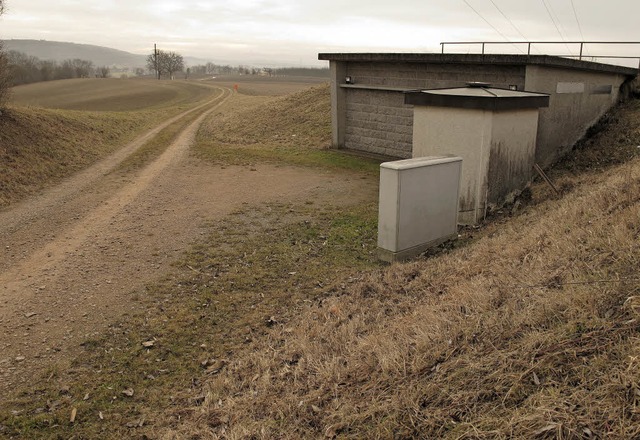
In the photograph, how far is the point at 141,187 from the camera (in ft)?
43.8

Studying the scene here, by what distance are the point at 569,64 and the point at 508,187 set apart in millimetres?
4918

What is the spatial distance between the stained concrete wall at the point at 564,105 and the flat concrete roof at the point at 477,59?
7.6 inches

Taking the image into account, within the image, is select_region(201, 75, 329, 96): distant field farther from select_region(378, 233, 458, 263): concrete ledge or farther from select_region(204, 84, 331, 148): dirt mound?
select_region(378, 233, 458, 263): concrete ledge

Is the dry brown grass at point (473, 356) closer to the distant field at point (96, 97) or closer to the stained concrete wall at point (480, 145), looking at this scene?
the stained concrete wall at point (480, 145)

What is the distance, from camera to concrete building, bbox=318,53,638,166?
502 inches

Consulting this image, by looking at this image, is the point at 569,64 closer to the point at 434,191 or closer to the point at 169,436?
the point at 434,191

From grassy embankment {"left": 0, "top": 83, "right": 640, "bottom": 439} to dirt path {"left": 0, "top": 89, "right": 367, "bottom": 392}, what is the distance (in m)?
0.47

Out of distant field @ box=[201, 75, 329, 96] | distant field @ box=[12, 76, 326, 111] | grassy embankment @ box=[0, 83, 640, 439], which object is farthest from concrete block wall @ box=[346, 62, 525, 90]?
distant field @ box=[12, 76, 326, 111]

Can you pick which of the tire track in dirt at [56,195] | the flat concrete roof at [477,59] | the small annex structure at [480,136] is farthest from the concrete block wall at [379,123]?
the tire track in dirt at [56,195]

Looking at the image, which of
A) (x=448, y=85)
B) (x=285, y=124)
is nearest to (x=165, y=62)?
(x=285, y=124)

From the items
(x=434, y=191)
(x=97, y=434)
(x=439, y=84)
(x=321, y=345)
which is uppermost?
(x=439, y=84)

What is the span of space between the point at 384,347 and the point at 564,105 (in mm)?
11344

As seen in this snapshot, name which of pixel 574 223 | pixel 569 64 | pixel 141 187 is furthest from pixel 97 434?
pixel 569 64

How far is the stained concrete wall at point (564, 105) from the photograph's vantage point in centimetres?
1248
